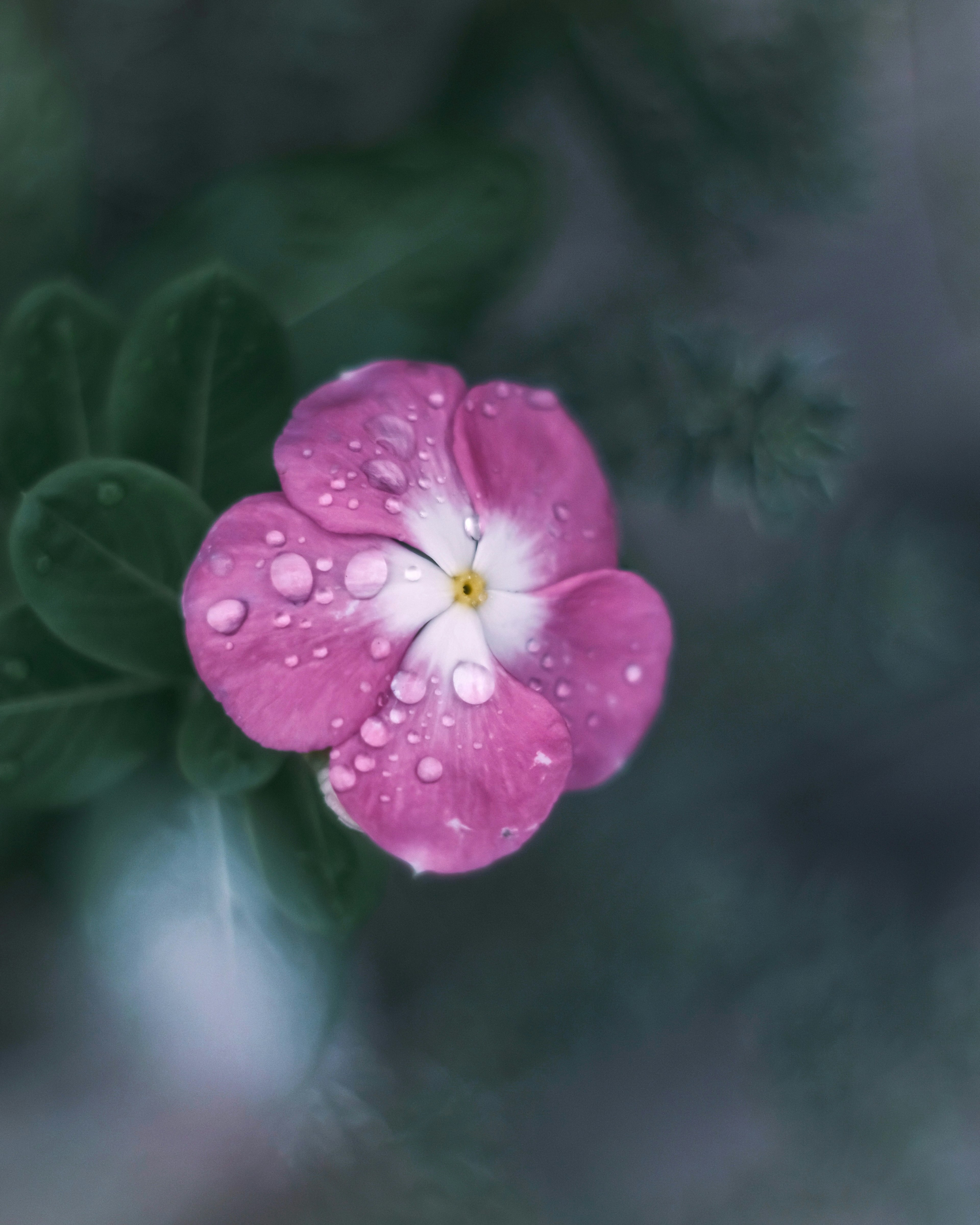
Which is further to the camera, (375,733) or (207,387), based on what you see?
(207,387)

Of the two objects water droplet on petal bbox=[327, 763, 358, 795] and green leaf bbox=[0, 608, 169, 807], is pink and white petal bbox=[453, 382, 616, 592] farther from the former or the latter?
green leaf bbox=[0, 608, 169, 807]

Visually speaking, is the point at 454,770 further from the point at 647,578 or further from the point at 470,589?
the point at 647,578

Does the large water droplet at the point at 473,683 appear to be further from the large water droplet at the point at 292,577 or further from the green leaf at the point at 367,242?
the green leaf at the point at 367,242

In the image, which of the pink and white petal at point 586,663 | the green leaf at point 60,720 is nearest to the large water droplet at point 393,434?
the pink and white petal at point 586,663

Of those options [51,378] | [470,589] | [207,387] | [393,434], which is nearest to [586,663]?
[470,589]

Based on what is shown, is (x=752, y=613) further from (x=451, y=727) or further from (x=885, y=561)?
(x=451, y=727)

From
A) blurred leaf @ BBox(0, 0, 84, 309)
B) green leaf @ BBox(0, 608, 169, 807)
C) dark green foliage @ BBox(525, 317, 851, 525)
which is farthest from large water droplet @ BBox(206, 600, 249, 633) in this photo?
blurred leaf @ BBox(0, 0, 84, 309)
